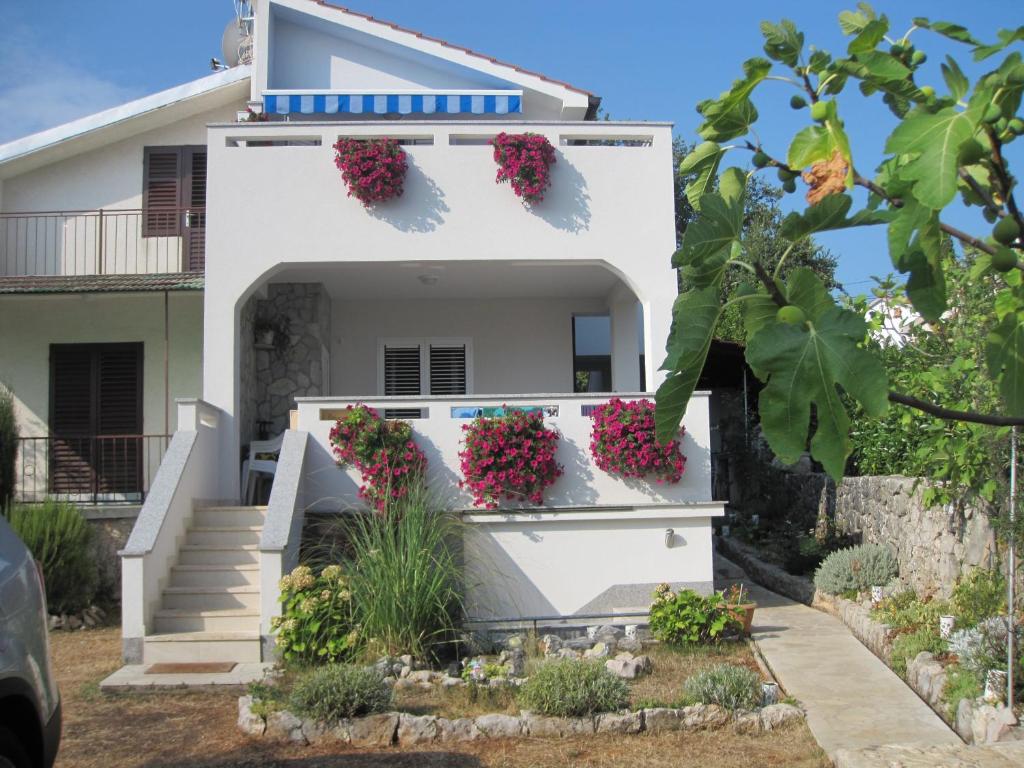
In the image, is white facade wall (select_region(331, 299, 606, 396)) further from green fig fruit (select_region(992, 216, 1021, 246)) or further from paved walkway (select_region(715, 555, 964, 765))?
green fig fruit (select_region(992, 216, 1021, 246))

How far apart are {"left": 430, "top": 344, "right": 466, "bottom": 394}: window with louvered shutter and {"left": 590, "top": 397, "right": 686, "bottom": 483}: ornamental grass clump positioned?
4.93m

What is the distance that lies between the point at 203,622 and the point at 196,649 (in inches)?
19.4

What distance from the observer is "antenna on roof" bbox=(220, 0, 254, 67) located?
1822 centimetres

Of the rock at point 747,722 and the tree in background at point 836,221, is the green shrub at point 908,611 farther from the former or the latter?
the tree in background at point 836,221

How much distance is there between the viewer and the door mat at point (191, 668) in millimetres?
9656

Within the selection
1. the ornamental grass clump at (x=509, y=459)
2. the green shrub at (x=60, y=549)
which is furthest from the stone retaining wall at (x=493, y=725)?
the green shrub at (x=60, y=549)

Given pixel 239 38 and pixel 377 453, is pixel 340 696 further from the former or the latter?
pixel 239 38

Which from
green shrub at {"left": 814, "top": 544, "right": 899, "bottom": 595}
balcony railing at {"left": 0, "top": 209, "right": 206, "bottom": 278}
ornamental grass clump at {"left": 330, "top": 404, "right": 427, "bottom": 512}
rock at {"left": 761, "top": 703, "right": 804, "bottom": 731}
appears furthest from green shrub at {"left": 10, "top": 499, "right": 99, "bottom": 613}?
green shrub at {"left": 814, "top": 544, "right": 899, "bottom": 595}

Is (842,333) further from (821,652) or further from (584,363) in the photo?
(584,363)

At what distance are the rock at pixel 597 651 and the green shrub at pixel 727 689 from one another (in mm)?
1676

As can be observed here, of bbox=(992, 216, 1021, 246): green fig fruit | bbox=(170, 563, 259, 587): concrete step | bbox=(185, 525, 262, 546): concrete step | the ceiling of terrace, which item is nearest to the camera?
bbox=(992, 216, 1021, 246): green fig fruit

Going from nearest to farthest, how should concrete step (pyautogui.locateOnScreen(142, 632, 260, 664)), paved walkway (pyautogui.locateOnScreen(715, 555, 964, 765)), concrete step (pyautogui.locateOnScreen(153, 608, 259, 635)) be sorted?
paved walkway (pyautogui.locateOnScreen(715, 555, 964, 765)) < concrete step (pyautogui.locateOnScreen(142, 632, 260, 664)) < concrete step (pyautogui.locateOnScreen(153, 608, 259, 635))

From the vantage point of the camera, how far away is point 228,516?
12.1 m

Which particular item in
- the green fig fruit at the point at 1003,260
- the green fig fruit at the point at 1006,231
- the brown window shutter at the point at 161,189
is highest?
the brown window shutter at the point at 161,189
